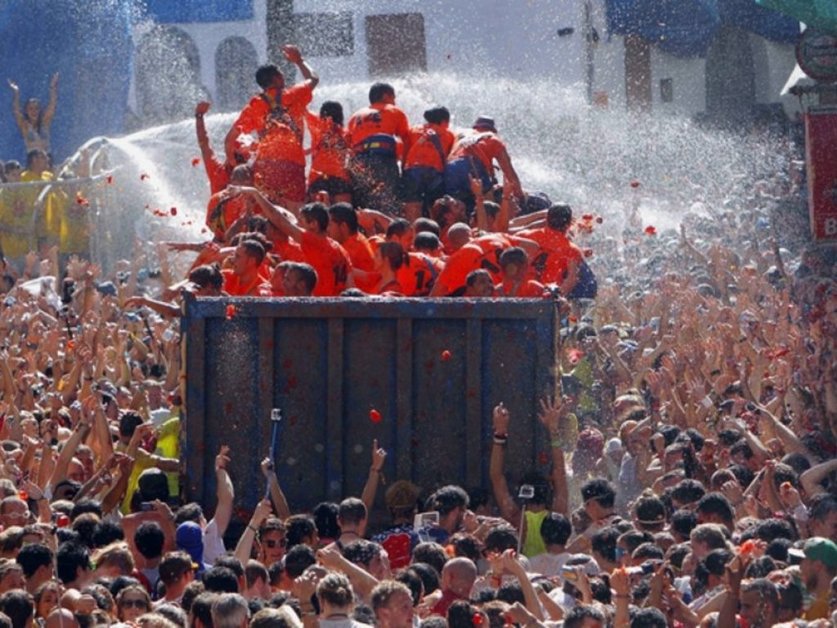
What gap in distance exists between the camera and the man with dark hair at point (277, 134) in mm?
14023

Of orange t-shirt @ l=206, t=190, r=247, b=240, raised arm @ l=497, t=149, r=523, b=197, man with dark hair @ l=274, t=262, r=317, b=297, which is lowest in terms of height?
man with dark hair @ l=274, t=262, r=317, b=297

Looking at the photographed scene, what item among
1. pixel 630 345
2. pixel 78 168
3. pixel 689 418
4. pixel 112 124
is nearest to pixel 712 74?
pixel 112 124

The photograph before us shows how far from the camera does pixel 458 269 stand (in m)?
12.1

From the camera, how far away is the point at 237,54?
31109 mm

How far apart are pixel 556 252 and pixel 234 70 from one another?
18352mm

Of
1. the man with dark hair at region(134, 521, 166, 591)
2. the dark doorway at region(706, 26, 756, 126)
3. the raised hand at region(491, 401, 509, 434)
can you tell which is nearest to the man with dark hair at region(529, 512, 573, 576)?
the raised hand at region(491, 401, 509, 434)

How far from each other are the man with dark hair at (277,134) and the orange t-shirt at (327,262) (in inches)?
64.2

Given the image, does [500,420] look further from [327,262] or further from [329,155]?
[329,155]

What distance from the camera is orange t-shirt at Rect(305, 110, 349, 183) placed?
14172mm

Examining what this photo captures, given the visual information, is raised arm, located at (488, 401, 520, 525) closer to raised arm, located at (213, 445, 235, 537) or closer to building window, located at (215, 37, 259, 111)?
raised arm, located at (213, 445, 235, 537)

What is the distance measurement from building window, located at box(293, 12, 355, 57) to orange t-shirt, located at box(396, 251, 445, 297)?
17.9m

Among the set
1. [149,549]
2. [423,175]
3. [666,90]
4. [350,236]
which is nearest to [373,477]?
[149,549]

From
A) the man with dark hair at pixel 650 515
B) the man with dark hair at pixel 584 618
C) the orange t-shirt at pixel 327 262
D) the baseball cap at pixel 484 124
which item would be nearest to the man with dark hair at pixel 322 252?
the orange t-shirt at pixel 327 262

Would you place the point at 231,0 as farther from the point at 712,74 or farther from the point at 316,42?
the point at 712,74
